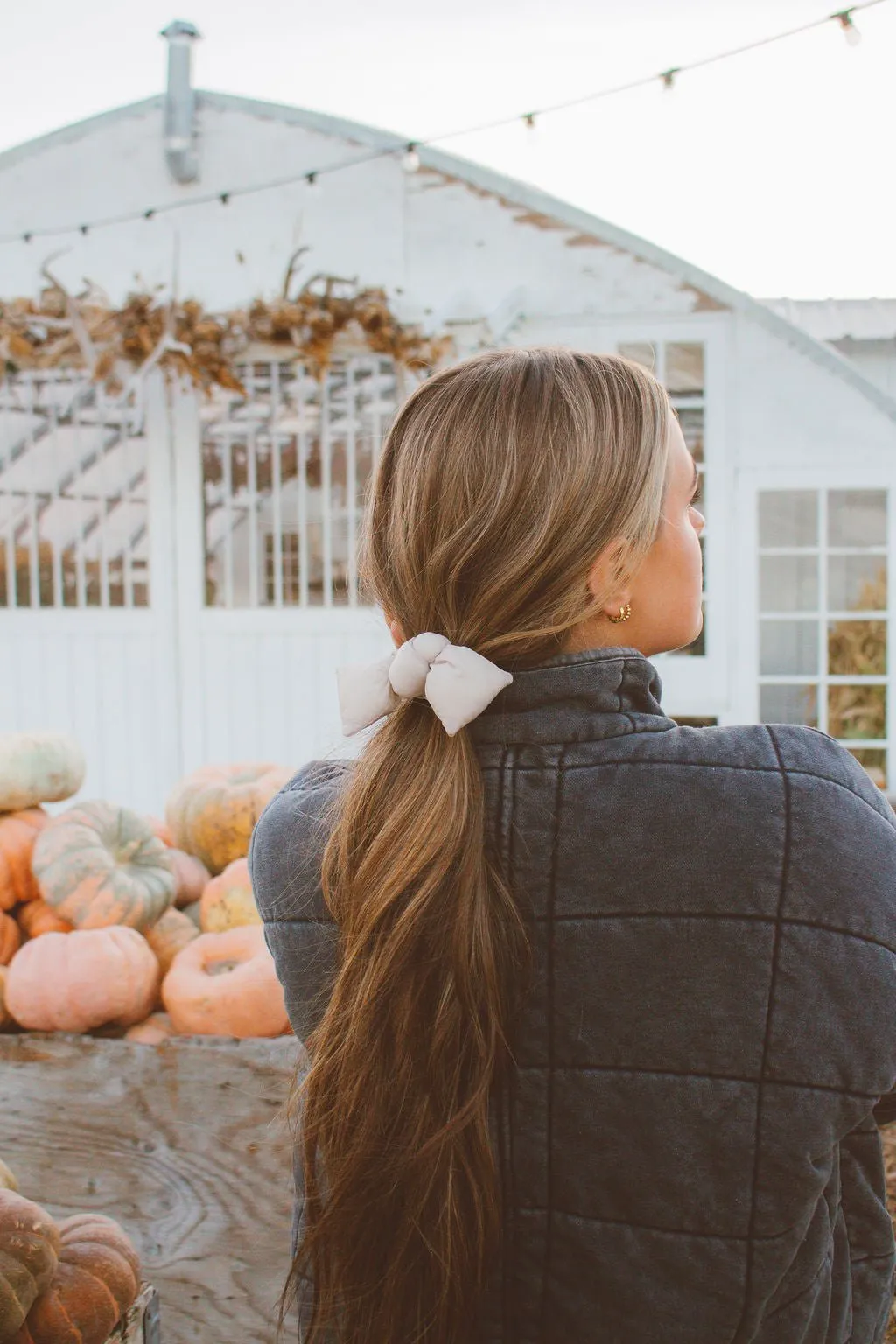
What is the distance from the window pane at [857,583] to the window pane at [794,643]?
0.48 feet

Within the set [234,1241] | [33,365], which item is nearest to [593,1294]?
[234,1241]

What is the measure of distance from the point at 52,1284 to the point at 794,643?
3972mm

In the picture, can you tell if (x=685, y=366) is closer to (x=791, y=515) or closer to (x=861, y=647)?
(x=791, y=515)

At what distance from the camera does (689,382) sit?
4309 millimetres

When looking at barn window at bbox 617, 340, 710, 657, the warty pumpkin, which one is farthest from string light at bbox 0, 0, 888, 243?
the warty pumpkin

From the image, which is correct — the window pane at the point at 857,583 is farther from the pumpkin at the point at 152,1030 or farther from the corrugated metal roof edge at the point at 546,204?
the pumpkin at the point at 152,1030

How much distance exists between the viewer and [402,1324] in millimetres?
792

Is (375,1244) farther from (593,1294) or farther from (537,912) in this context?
(537,912)

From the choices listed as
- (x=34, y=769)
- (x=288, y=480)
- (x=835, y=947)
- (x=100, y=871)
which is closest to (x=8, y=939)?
(x=100, y=871)

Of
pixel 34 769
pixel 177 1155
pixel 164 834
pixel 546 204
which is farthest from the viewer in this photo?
pixel 546 204

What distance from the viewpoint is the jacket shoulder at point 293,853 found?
2.74ft

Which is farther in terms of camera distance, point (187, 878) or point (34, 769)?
point (187, 878)

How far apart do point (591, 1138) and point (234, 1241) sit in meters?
0.93

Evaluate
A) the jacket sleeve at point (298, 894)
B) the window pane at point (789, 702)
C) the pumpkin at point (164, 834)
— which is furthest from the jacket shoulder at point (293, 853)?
the window pane at point (789, 702)
